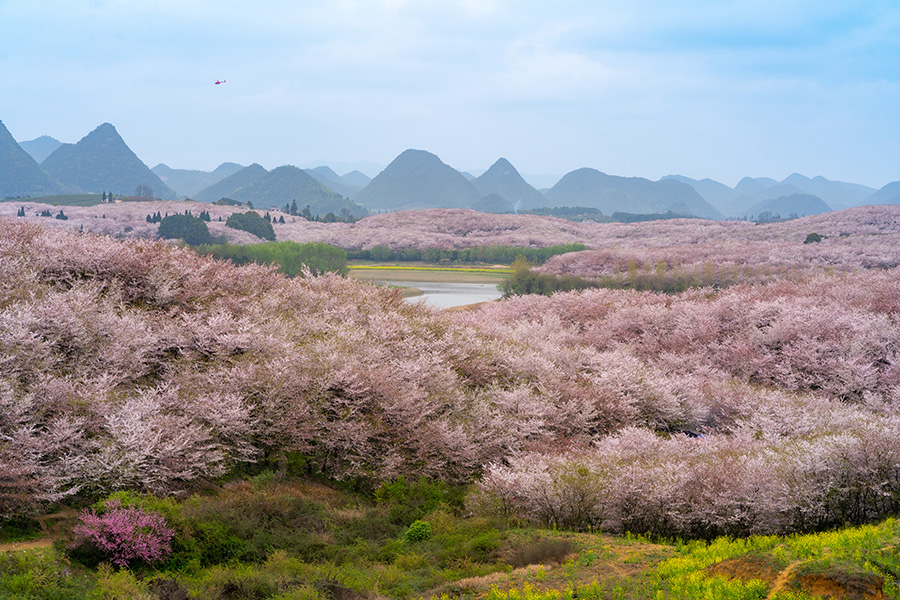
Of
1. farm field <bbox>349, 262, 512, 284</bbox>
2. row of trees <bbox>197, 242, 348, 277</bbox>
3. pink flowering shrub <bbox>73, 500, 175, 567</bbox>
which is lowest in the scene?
pink flowering shrub <bbox>73, 500, 175, 567</bbox>

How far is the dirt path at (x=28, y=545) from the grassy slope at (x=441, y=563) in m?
0.23

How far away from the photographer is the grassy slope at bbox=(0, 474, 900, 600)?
333 inches

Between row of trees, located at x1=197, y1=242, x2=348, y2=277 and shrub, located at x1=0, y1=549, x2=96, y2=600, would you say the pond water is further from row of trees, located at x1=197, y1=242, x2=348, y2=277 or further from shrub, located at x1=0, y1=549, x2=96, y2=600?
shrub, located at x1=0, y1=549, x2=96, y2=600

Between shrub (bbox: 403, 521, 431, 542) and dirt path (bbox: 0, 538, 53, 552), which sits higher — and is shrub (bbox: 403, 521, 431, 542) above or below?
below

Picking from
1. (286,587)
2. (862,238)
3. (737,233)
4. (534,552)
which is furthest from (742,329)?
(737,233)

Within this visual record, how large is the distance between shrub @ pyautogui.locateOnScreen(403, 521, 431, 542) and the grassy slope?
0.16 m

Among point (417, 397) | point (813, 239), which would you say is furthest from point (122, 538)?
point (813, 239)

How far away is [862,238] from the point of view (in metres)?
91.8

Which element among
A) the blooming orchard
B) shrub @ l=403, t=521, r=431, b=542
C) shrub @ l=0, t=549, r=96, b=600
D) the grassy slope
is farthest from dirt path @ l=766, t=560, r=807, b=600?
shrub @ l=0, t=549, r=96, b=600

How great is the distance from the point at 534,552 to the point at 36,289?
1531 centimetres

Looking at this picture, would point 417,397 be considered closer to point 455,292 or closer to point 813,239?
point 455,292

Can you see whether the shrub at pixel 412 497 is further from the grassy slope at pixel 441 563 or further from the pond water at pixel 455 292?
the pond water at pixel 455 292

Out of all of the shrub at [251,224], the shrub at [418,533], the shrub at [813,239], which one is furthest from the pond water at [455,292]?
the shrub at [813,239]

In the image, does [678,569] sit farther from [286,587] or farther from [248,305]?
[248,305]
